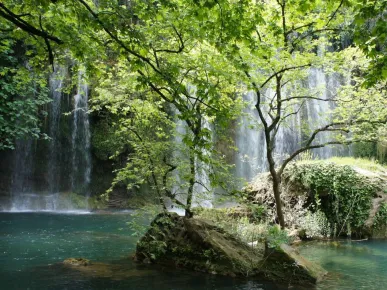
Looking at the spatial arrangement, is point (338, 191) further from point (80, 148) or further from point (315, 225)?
point (80, 148)

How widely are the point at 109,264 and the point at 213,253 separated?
2.45 m

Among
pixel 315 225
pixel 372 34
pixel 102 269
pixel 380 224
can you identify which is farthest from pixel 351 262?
pixel 372 34

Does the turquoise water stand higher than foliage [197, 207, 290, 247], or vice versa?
foliage [197, 207, 290, 247]

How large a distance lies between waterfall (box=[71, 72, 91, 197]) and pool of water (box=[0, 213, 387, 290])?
289 inches

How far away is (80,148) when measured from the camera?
22094mm

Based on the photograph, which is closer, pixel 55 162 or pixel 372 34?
pixel 372 34

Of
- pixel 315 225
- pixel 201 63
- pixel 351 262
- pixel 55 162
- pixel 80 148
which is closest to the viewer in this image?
pixel 201 63

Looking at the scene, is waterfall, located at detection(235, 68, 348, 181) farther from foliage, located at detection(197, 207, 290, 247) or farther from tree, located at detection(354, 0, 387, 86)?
tree, located at detection(354, 0, 387, 86)

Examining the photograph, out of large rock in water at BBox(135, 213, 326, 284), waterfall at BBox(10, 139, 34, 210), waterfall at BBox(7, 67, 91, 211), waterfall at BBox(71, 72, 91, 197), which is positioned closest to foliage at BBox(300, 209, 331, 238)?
large rock in water at BBox(135, 213, 326, 284)

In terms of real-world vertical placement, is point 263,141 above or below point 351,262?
above

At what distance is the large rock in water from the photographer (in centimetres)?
773

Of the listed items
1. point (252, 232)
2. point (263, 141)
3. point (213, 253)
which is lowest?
point (213, 253)

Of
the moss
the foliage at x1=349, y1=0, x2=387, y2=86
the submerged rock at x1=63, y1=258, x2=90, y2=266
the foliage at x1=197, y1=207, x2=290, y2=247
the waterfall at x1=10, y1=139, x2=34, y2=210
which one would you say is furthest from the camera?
the waterfall at x1=10, y1=139, x2=34, y2=210

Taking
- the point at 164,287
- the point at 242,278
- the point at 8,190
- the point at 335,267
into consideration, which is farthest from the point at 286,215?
the point at 8,190
